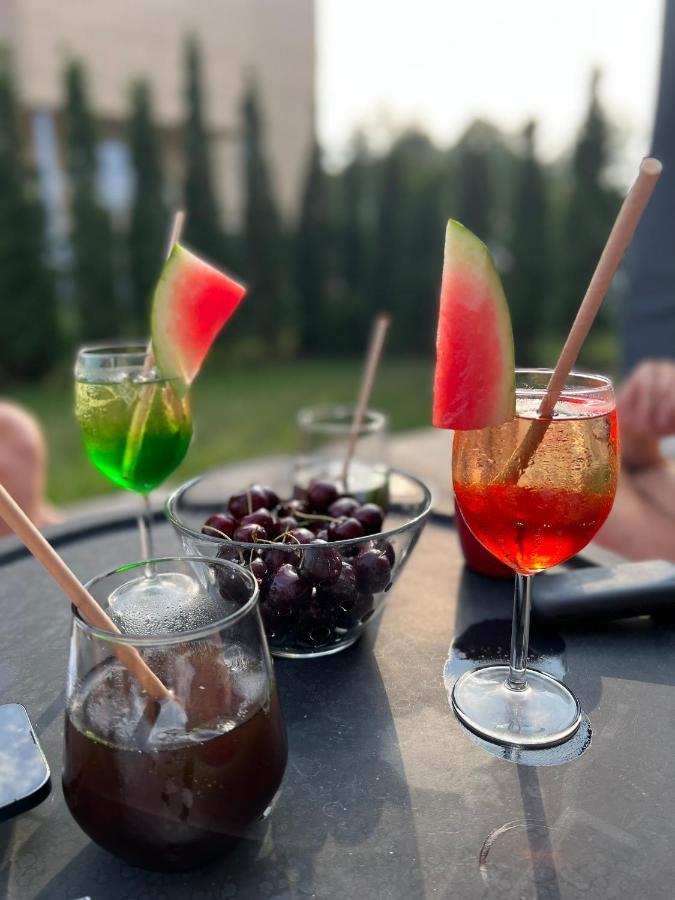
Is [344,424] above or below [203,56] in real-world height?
below

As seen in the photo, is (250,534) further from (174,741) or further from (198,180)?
(198,180)

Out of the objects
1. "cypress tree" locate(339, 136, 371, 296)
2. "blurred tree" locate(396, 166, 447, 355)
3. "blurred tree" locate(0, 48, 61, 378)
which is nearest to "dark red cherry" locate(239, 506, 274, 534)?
"blurred tree" locate(0, 48, 61, 378)

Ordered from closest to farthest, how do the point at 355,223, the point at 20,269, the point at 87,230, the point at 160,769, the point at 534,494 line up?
the point at 160,769
the point at 534,494
the point at 20,269
the point at 87,230
the point at 355,223

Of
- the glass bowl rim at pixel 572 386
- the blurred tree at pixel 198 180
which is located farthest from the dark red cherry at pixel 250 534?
the blurred tree at pixel 198 180

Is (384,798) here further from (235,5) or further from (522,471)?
(235,5)

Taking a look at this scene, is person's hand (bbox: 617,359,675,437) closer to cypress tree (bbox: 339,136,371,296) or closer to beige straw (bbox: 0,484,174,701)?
beige straw (bbox: 0,484,174,701)

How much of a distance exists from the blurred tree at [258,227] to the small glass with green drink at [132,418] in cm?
865

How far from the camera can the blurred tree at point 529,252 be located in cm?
913

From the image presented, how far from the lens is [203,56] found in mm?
9719

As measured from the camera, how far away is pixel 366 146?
11.0m

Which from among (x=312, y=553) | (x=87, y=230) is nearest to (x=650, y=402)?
(x=312, y=553)

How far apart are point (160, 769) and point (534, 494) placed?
1.57ft

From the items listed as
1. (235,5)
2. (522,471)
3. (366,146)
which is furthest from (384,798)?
(235,5)

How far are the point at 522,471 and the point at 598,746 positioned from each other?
32cm
